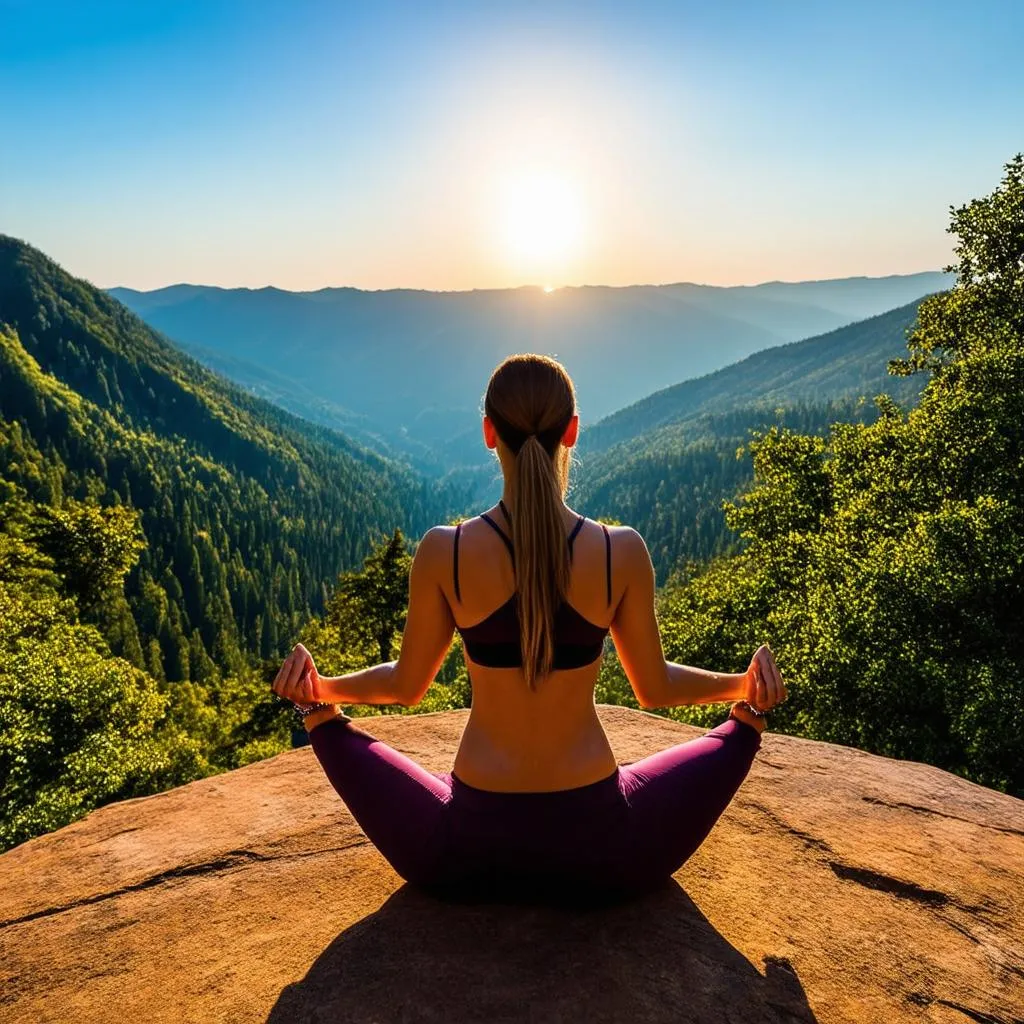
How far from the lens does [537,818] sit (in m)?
3.32

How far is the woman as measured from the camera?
10.6 feet

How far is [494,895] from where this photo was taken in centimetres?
363

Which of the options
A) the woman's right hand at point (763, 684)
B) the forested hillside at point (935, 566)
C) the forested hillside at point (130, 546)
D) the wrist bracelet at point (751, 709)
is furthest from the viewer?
the forested hillside at point (130, 546)

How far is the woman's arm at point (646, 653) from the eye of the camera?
3357 mm

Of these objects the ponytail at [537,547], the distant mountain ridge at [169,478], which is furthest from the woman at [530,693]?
the distant mountain ridge at [169,478]

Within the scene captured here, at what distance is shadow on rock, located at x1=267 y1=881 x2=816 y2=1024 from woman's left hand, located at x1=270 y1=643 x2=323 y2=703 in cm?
125

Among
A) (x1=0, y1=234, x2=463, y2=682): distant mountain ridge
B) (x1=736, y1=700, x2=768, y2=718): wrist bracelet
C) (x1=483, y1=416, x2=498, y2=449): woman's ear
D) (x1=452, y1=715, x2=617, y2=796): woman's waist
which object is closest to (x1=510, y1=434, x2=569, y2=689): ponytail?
(x1=483, y1=416, x2=498, y2=449): woman's ear

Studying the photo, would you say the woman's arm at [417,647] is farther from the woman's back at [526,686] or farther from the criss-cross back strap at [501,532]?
the criss-cross back strap at [501,532]

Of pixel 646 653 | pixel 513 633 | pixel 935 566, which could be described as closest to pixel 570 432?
pixel 513 633

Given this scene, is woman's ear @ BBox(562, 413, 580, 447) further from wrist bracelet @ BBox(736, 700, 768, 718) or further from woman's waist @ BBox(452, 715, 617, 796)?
wrist bracelet @ BBox(736, 700, 768, 718)

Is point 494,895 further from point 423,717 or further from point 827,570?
point 827,570

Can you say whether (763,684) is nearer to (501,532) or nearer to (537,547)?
(537,547)

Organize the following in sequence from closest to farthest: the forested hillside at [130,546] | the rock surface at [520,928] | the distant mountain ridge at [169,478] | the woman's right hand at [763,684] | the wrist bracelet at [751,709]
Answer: the rock surface at [520,928], the woman's right hand at [763,684], the wrist bracelet at [751,709], the forested hillside at [130,546], the distant mountain ridge at [169,478]

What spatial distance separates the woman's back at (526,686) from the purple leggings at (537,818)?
11 centimetres
